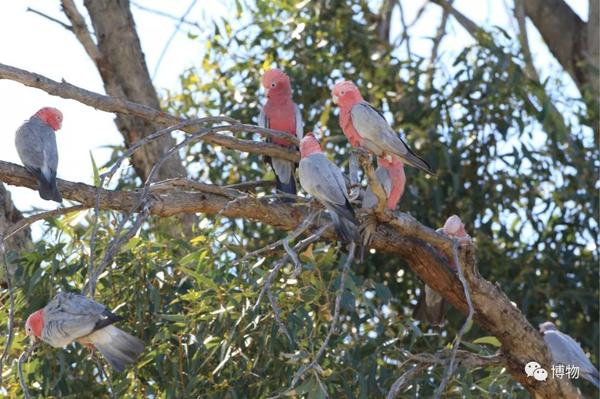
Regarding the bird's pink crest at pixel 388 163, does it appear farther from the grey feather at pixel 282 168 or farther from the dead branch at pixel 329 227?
the grey feather at pixel 282 168

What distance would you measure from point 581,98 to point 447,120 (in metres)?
0.68

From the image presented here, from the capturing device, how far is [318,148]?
13.3ft

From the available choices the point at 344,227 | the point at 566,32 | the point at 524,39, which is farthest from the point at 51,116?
the point at 566,32

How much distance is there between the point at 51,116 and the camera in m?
4.41

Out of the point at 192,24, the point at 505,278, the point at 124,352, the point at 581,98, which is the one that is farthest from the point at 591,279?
the point at 124,352

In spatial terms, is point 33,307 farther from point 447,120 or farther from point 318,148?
point 447,120

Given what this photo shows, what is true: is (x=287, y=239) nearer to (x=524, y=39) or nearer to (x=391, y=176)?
(x=391, y=176)

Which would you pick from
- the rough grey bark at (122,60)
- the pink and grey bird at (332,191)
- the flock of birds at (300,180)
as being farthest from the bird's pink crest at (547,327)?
the rough grey bark at (122,60)

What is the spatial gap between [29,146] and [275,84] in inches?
52.2

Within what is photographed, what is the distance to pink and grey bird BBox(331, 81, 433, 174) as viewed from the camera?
4109 millimetres

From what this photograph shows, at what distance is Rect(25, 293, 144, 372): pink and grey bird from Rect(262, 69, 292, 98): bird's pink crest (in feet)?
5.55

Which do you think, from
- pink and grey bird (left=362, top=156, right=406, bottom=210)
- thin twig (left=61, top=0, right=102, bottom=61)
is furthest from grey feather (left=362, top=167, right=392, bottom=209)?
thin twig (left=61, top=0, right=102, bottom=61)

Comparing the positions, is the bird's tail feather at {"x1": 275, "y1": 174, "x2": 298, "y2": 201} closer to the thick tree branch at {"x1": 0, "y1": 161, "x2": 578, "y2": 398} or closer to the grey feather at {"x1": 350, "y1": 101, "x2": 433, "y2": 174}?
the thick tree branch at {"x1": 0, "y1": 161, "x2": 578, "y2": 398}

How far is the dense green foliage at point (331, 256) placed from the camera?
4.27 meters
